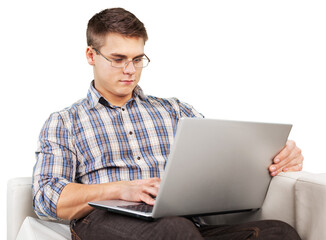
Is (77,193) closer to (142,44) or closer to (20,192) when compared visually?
(20,192)

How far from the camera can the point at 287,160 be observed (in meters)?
1.88

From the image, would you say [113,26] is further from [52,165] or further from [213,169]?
[213,169]

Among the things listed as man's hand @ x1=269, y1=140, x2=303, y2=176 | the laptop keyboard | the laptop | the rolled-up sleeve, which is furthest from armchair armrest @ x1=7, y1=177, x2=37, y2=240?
man's hand @ x1=269, y1=140, x2=303, y2=176

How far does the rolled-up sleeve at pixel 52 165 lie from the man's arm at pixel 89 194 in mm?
33

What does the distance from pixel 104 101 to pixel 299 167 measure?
89 centimetres

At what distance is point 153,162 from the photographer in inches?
83.1

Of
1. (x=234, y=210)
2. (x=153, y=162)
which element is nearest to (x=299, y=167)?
(x=234, y=210)

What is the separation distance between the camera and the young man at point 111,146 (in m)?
1.72

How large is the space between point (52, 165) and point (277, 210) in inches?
35.4

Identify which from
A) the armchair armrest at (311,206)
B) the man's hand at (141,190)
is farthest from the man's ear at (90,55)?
the armchair armrest at (311,206)

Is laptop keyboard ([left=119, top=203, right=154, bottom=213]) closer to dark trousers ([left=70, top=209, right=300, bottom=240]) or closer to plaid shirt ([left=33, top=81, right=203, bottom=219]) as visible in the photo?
dark trousers ([left=70, top=209, right=300, bottom=240])

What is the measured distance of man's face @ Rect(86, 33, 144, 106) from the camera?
2127mm

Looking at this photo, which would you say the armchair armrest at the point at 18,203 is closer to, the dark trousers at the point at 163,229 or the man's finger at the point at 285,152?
the dark trousers at the point at 163,229

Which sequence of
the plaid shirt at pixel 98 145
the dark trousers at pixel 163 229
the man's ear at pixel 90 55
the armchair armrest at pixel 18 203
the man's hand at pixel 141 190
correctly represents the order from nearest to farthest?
the dark trousers at pixel 163 229, the man's hand at pixel 141 190, the plaid shirt at pixel 98 145, the armchair armrest at pixel 18 203, the man's ear at pixel 90 55
